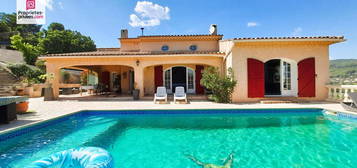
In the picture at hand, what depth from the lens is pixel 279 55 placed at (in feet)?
34.3

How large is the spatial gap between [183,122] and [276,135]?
11.7ft

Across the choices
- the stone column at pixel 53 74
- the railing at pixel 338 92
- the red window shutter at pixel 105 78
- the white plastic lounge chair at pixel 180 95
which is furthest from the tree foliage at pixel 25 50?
the railing at pixel 338 92

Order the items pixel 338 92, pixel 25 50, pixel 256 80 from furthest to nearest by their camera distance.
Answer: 1. pixel 25 50
2. pixel 256 80
3. pixel 338 92

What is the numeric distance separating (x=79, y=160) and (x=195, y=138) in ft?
11.3

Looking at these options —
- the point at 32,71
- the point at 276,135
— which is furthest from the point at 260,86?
the point at 32,71

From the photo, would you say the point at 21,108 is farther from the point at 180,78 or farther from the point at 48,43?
the point at 48,43

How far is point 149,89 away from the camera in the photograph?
14938 mm

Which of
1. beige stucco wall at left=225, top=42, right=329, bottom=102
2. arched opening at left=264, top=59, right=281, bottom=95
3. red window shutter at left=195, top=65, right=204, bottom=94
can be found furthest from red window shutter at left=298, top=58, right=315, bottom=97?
red window shutter at left=195, top=65, right=204, bottom=94

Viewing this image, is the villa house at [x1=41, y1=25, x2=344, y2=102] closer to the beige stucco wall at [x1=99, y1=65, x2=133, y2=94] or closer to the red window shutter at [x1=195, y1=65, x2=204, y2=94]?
the red window shutter at [x1=195, y1=65, x2=204, y2=94]

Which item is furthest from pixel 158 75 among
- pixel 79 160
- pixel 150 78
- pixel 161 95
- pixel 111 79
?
pixel 79 160

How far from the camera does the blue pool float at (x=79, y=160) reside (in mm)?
2612

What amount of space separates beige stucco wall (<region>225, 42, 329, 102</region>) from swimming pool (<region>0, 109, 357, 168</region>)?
3184 mm

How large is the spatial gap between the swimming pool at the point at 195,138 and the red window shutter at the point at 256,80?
2.67 m

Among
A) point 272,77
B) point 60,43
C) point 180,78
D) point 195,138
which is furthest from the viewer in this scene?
point 60,43
